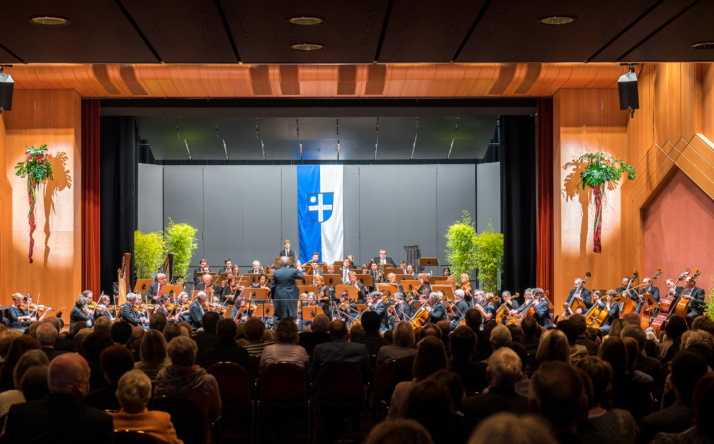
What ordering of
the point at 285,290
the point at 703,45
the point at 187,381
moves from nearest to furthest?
the point at 187,381 < the point at 703,45 < the point at 285,290

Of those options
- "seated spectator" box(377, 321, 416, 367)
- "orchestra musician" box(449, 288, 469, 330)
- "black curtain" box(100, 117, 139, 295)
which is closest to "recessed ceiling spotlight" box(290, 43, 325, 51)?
"seated spectator" box(377, 321, 416, 367)

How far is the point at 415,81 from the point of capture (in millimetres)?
10875

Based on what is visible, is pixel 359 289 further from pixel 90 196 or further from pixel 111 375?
pixel 111 375

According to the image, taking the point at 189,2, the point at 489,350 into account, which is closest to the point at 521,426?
the point at 189,2

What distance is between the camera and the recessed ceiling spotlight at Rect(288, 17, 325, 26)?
5078 millimetres

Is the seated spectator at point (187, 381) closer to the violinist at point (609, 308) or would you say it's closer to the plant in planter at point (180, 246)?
the violinist at point (609, 308)

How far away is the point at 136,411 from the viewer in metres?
3.15

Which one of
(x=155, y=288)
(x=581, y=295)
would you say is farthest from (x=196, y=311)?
(x=581, y=295)

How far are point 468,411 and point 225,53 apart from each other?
4.01 metres

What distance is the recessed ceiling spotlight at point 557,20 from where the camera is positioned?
507cm

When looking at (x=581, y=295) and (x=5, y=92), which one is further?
(x=581, y=295)

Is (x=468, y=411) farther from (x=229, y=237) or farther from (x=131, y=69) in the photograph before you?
(x=229, y=237)

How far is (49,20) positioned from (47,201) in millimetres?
7035

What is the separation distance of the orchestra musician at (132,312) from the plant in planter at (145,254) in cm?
453
